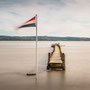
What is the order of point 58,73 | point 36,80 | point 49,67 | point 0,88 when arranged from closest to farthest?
point 0,88, point 36,80, point 58,73, point 49,67

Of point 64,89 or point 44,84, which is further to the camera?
point 44,84

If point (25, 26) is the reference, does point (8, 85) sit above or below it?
below

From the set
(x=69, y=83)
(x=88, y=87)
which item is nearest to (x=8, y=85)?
(x=69, y=83)

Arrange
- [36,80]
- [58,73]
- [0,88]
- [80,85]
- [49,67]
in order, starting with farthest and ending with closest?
[49,67]
[58,73]
[36,80]
[80,85]
[0,88]

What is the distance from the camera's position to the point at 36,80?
1055 centimetres

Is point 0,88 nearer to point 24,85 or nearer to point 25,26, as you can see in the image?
point 24,85

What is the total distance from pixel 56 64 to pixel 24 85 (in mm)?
5047

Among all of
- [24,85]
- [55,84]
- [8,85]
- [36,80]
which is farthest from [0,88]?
[55,84]

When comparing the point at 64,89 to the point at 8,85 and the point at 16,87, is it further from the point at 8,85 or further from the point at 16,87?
the point at 8,85

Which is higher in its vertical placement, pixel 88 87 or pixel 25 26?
pixel 25 26

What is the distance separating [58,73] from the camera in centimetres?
1252

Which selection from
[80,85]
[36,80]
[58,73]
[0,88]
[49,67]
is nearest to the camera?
[0,88]

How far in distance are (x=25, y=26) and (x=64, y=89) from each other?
4.65 meters

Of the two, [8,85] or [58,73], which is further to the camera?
[58,73]
